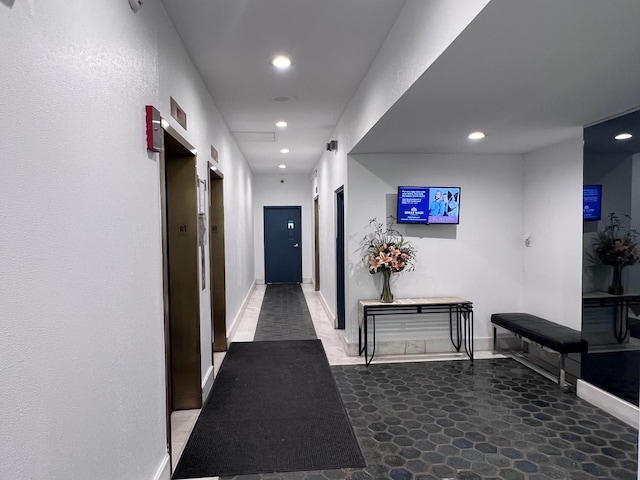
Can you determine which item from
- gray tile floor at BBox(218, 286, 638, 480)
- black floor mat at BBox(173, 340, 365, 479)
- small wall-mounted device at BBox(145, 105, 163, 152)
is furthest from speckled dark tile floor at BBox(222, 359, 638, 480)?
small wall-mounted device at BBox(145, 105, 163, 152)

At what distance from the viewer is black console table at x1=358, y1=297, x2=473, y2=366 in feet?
13.5

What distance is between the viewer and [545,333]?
3586 millimetres

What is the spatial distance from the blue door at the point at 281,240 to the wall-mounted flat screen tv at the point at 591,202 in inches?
264

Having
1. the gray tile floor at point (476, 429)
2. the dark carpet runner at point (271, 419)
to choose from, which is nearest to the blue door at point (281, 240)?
the dark carpet runner at point (271, 419)

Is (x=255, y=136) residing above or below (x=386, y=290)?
above

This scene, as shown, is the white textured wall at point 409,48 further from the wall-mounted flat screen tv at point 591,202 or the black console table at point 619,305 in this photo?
the black console table at point 619,305

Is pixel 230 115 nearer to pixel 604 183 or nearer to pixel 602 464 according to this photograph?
pixel 604 183

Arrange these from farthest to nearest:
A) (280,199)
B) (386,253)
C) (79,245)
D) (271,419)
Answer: (280,199) < (386,253) < (271,419) < (79,245)

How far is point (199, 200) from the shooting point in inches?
124

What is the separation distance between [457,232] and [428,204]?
506 mm

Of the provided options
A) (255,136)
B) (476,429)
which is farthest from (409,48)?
(255,136)

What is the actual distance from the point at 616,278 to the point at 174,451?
3.38 meters

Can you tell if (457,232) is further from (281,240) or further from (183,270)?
(281,240)

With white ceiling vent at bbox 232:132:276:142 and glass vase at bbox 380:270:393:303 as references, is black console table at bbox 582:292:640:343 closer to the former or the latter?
glass vase at bbox 380:270:393:303
